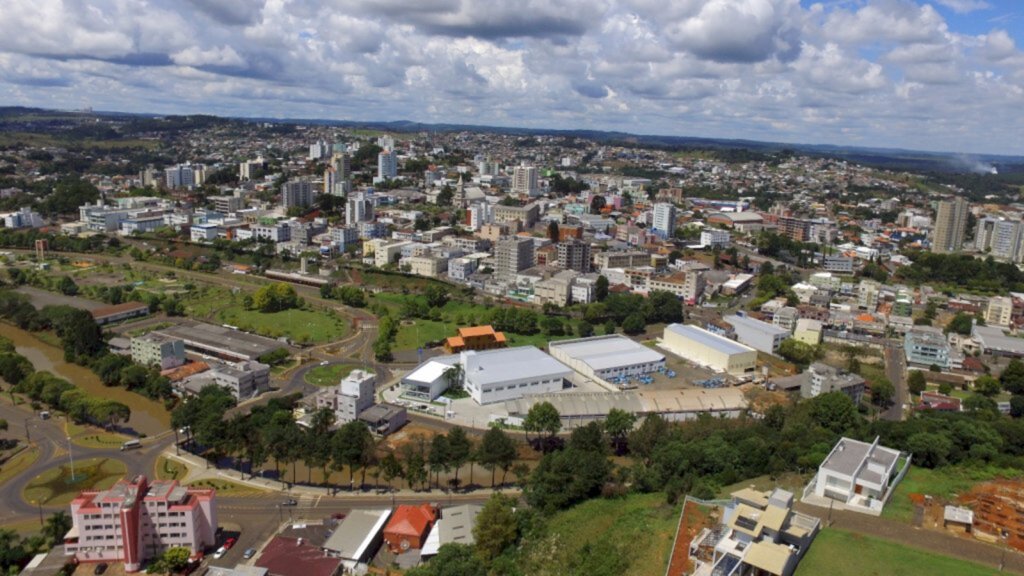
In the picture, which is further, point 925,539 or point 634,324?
point 634,324

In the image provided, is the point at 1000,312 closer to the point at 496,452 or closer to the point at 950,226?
the point at 950,226

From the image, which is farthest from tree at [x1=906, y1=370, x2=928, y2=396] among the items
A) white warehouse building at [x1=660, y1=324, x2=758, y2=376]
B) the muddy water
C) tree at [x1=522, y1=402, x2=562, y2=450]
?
the muddy water

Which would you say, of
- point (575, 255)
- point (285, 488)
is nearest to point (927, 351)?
point (575, 255)

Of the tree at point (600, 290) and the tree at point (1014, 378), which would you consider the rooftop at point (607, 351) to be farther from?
the tree at point (1014, 378)

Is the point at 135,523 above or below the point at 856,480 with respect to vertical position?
below

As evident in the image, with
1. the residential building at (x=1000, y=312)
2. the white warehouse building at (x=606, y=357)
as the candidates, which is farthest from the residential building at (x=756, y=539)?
the residential building at (x=1000, y=312)

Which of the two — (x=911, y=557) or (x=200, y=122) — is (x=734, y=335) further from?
(x=200, y=122)

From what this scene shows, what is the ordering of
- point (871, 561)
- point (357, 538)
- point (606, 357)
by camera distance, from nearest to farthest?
point (871, 561) < point (357, 538) < point (606, 357)
